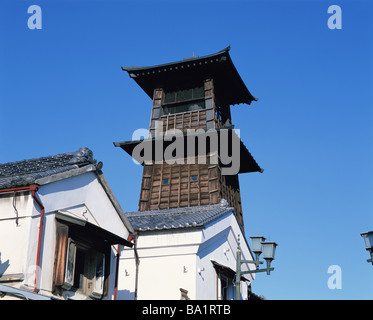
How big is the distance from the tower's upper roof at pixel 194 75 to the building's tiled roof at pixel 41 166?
1278 centimetres

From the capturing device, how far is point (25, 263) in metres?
11.0

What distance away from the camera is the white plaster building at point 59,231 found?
11.2 metres

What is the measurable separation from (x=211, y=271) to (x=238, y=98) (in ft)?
47.1

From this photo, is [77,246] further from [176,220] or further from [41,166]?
[176,220]

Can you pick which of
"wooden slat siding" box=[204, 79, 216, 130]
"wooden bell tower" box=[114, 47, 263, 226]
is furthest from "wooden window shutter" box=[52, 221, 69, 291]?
"wooden slat siding" box=[204, 79, 216, 130]

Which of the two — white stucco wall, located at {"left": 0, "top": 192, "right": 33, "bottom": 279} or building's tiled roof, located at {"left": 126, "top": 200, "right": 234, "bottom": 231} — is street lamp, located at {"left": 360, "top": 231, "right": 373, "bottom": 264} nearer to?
building's tiled roof, located at {"left": 126, "top": 200, "right": 234, "bottom": 231}

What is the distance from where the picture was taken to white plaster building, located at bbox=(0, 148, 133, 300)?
11.2 meters

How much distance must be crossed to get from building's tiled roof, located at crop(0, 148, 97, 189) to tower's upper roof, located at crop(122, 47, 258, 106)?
12.8m

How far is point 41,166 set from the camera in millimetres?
14461

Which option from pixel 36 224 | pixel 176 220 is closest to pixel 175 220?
pixel 176 220

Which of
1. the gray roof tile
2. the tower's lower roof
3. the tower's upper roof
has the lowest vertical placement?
the gray roof tile

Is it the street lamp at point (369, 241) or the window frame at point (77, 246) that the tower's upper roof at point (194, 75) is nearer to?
the window frame at point (77, 246)

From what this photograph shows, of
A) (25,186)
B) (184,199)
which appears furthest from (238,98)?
(25,186)
